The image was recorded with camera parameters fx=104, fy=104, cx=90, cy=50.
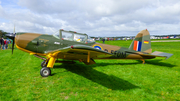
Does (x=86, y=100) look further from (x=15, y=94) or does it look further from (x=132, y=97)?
(x=15, y=94)

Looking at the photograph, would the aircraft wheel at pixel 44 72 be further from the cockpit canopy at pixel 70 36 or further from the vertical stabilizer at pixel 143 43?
the vertical stabilizer at pixel 143 43

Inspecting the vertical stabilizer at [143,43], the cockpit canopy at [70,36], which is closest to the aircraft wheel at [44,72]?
the cockpit canopy at [70,36]

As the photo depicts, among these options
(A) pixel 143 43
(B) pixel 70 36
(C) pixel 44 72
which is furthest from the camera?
(A) pixel 143 43

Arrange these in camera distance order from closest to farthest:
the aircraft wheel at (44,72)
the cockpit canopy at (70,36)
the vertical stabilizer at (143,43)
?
1. the aircraft wheel at (44,72)
2. the cockpit canopy at (70,36)
3. the vertical stabilizer at (143,43)

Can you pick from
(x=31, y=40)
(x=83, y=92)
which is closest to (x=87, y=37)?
(x=31, y=40)

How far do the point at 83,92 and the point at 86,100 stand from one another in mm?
452

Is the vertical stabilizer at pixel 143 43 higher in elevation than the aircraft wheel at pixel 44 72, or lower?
higher

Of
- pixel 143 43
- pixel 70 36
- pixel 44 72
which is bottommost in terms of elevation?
pixel 44 72

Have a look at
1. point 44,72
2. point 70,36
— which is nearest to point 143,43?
point 70,36

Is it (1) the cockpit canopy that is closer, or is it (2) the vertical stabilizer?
(1) the cockpit canopy

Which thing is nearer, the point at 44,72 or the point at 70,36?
the point at 44,72

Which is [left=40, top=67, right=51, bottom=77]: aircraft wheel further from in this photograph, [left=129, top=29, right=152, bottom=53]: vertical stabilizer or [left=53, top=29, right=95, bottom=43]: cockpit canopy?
[left=129, top=29, right=152, bottom=53]: vertical stabilizer

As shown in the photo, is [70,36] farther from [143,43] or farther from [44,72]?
[143,43]

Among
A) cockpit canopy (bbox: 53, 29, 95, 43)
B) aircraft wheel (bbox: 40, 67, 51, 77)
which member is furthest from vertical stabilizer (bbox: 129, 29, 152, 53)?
aircraft wheel (bbox: 40, 67, 51, 77)
